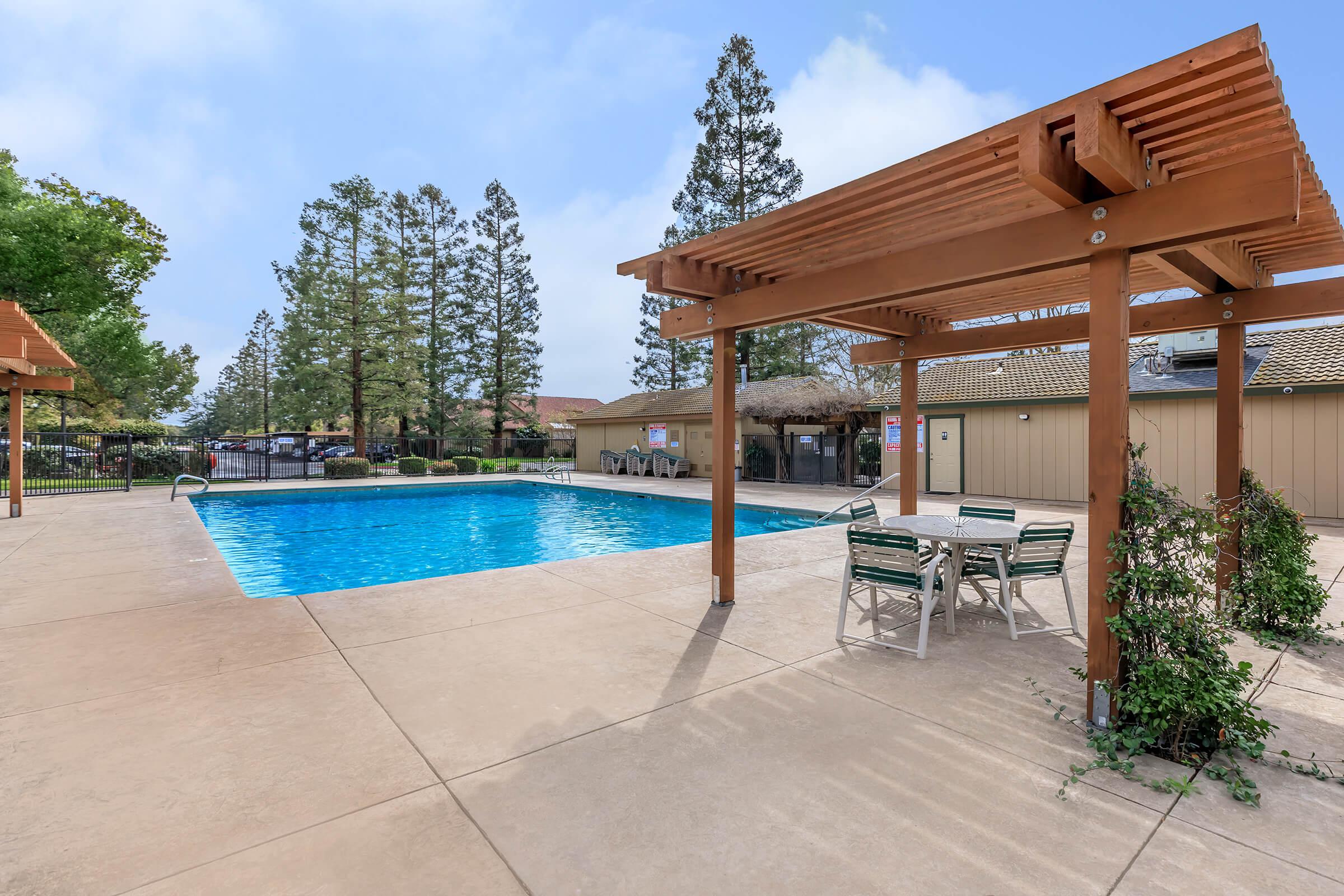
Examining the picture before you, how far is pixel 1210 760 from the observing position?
2508mm

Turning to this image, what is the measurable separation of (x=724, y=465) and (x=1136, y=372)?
12.5 meters

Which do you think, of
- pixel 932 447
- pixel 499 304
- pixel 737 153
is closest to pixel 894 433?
pixel 932 447

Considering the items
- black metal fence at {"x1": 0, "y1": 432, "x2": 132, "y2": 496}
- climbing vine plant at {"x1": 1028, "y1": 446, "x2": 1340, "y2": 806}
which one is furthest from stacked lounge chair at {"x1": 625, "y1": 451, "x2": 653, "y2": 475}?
climbing vine plant at {"x1": 1028, "y1": 446, "x2": 1340, "y2": 806}

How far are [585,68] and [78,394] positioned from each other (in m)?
22.3

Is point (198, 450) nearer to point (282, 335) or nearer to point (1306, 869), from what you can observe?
point (282, 335)

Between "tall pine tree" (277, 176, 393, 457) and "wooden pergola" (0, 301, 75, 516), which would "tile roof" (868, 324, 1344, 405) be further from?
"tall pine tree" (277, 176, 393, 457)

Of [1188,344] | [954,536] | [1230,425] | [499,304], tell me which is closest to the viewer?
[954,536]

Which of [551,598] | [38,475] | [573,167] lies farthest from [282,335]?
[551,598]

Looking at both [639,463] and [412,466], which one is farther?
[639,463]

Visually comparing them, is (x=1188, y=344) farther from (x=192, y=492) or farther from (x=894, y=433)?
(x=192, y=492)

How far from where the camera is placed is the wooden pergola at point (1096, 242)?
7.98 ft

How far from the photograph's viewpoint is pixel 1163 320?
4898mm

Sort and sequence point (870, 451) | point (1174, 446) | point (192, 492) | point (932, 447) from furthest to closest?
point (870, 451) < point (932, 447) < point (192, 492) < point (1174, 446)

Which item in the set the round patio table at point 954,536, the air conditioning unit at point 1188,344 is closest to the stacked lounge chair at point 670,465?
the air conditioning unit at point 1188,344
